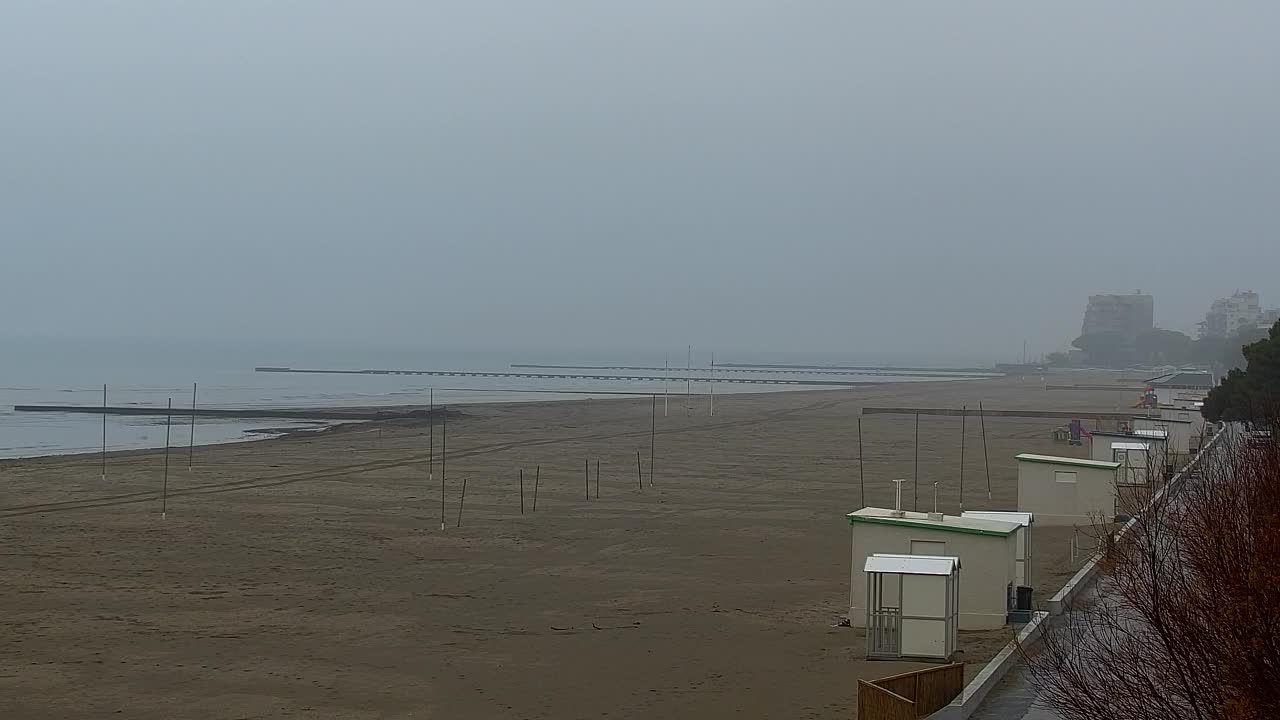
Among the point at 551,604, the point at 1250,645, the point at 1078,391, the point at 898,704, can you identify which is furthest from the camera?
the point at 1078,391

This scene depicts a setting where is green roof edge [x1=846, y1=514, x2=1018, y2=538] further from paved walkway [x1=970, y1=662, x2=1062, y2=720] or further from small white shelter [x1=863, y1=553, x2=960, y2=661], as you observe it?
paved walkway [x1=970, y1=662, x2=1062, y2=720]

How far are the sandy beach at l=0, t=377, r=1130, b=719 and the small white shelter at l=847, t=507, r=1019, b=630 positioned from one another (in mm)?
572

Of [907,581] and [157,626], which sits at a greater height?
[907,581]

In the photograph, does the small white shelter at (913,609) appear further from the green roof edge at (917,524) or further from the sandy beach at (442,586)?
the green roof edge at (917,524)

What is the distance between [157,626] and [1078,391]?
119707 mm

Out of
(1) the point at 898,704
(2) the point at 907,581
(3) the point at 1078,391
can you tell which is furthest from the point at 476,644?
(3) the point at 1078,391

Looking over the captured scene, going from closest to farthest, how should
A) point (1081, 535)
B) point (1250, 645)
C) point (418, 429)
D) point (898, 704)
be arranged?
point (1250, 645) → point (898, 704) → point (1081, 535) → point (418, 429)

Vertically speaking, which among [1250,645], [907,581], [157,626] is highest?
[1250,645]

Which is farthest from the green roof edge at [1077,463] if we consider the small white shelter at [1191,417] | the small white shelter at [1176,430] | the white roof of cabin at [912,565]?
the small white shelter at [1191,417]

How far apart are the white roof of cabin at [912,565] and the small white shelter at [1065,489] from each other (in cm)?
1358

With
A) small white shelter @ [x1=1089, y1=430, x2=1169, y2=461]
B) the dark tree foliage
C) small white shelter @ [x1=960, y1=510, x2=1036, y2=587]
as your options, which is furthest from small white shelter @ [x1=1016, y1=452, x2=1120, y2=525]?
the dark tree foliage

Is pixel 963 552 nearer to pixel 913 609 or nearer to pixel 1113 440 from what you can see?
pixel 913 609

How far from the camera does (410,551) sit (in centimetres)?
2748

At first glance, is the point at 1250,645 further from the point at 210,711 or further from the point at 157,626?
the point at 157,626
